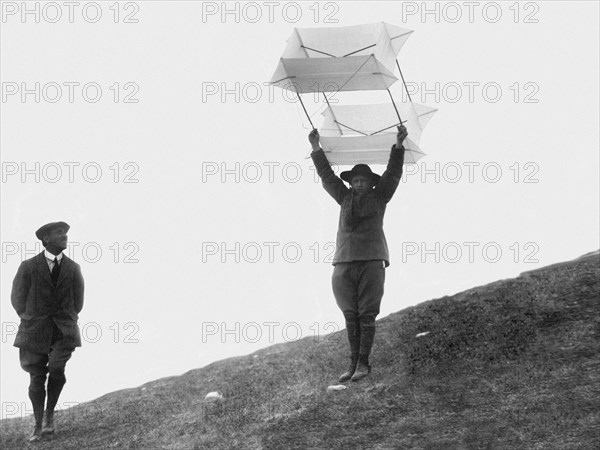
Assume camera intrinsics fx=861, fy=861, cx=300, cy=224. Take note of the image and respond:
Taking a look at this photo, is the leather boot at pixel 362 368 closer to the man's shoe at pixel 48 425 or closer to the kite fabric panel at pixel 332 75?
the kite fabric panel at pixel 332 75

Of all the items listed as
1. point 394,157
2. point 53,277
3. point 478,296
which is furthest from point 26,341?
point 478,296

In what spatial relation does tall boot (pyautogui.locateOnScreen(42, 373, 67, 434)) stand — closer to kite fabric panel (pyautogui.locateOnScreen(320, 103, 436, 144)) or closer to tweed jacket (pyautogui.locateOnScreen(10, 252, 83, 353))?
tweed jacket (pyautogui.locateOnScreen(10, 252, 83, 353))

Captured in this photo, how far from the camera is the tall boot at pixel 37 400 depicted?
33.4ft

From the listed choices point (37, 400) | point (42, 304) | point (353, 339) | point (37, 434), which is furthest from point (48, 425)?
point (353, 339)

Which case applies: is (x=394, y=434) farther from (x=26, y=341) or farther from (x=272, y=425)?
(x=26, y=341)

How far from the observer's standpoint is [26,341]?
33.1 feet

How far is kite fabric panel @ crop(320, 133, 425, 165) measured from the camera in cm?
1052

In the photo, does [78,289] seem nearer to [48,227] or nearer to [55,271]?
[55,271]

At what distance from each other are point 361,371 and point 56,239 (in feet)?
12.9

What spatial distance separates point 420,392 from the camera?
9.25 meters

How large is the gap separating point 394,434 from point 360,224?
294 cm

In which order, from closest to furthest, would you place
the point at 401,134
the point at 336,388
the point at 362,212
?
the point at 336,388
the point at 401,134
the point at 362,212

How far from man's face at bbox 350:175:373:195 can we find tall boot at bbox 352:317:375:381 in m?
1.53

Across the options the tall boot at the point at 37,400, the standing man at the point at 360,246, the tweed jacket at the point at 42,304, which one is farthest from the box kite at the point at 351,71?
the tall boot at the point at 37,400
